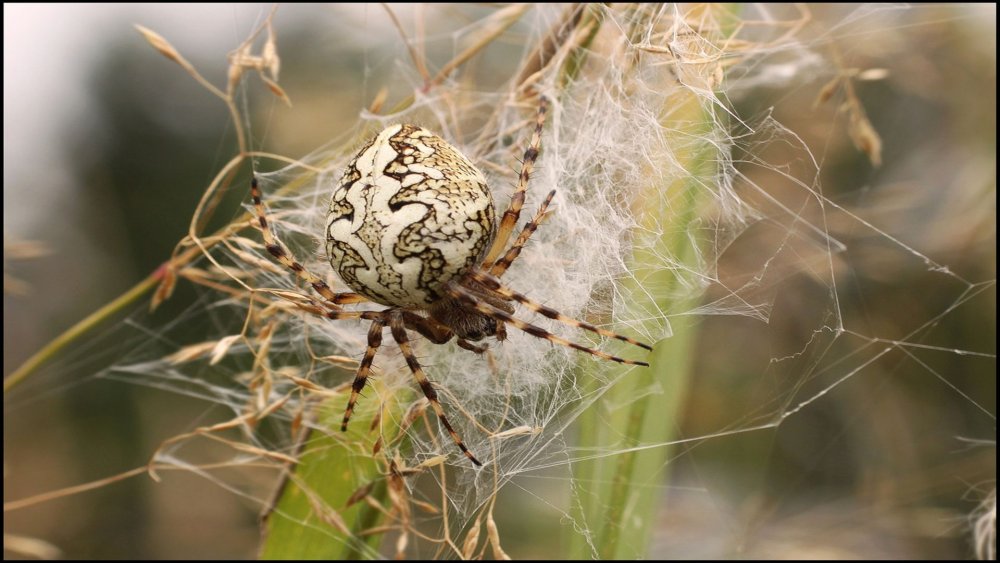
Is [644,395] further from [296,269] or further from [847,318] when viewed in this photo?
[847,318]

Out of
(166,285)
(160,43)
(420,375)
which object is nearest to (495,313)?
(420,375)

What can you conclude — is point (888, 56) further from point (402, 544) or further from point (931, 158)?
point (402, 544)

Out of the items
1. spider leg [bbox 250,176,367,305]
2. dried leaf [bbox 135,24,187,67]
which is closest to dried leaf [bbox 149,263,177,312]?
spider leg [bbox 250,176,367,305]

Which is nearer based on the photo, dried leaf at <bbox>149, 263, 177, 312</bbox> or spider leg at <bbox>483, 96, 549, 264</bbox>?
spider leg at <bbox>483, 96, 549, 264</bbox>

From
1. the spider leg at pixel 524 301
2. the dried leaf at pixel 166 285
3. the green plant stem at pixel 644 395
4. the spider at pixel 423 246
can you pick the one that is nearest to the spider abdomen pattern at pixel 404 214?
the spider at pixel 423 246

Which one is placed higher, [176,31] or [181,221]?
[176,31]

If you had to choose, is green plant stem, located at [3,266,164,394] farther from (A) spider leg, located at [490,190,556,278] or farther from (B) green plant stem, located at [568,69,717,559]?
(B) green plant stem, located at [568,69,717,559]

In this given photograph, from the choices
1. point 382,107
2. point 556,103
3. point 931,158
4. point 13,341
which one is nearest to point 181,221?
point 13,341
